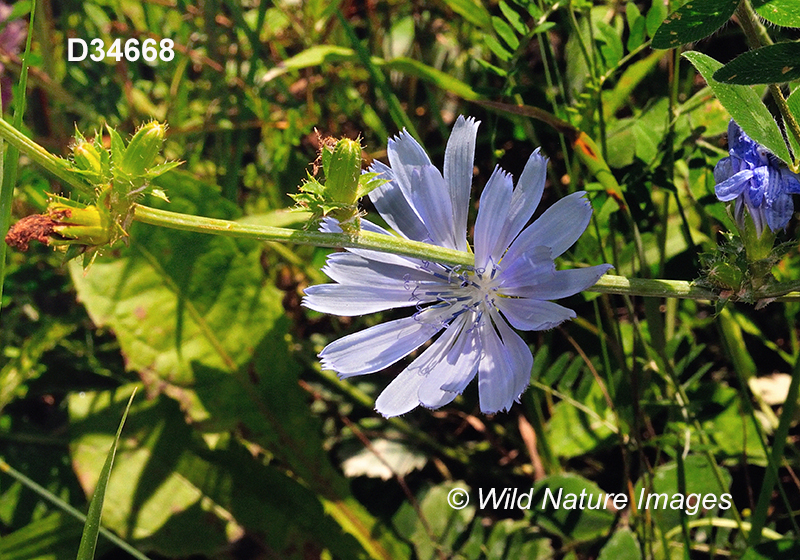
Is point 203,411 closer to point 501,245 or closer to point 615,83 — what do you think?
point 501,245

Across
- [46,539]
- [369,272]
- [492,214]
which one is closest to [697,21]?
[492,214]

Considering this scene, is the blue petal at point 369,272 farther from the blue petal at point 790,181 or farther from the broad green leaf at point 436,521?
the broad green leaf at point 436,521

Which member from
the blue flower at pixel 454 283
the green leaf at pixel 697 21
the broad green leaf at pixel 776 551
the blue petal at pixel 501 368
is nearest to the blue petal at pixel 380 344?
the blue flower at pixel 454 283

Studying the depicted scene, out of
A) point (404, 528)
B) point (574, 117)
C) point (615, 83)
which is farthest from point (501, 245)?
point (404, 528)

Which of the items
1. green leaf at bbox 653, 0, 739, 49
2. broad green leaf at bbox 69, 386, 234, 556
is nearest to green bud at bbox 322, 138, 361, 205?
green leaf at bbox 653, 0, 739, 49

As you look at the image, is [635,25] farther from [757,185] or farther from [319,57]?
[319,57]

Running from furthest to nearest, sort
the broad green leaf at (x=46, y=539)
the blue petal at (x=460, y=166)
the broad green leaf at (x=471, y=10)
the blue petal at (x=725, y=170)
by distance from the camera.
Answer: the broad green leaf at (x=46, y=539)
the broad green leaf at (x=471, y=10)
the blue petal at (x=460, y=166)
the blue petal at (x=725, y=170)

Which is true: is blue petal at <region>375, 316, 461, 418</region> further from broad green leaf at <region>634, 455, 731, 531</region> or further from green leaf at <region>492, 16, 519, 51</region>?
broad green leaf at <region>634, 455, 731, 531</region>
